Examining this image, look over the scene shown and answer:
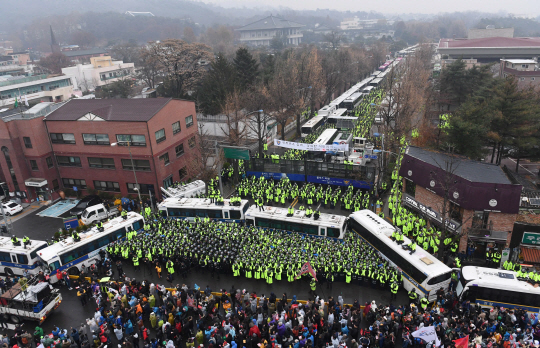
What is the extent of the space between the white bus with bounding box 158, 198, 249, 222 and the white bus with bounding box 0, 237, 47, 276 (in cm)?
846

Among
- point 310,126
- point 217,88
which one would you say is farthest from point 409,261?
point 217,88

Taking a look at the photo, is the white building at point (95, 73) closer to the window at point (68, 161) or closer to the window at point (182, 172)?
the window at point (68, 161)

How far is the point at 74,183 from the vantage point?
34.3 metres

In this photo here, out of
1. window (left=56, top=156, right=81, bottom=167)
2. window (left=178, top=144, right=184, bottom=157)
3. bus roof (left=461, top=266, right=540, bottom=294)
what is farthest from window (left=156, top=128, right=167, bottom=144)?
bus roof (left=461, top=266, right=540, bottom=294)

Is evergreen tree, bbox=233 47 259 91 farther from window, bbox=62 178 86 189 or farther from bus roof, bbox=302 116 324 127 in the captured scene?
window, bbox=62 178 86 189

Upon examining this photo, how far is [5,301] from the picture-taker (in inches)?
691

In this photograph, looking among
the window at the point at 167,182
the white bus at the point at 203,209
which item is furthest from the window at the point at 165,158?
the white bus at the point at 203,209

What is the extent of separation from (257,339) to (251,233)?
8102 millimetres

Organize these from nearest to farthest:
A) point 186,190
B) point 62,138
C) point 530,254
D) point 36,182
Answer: point 530,254
point 186,190
point 36,182
point 62,138

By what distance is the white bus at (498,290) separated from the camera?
51.2 ft

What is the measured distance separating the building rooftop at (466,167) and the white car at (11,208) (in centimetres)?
3348

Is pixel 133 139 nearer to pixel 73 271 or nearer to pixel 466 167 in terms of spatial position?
pixel 73 271

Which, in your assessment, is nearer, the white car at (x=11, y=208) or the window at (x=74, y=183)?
the white car at (x=11, y=208)

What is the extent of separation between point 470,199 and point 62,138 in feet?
112
